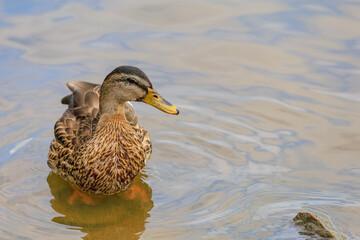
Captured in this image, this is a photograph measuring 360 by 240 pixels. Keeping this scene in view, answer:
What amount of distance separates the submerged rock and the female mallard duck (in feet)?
5.17

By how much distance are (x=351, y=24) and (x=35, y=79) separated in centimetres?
504

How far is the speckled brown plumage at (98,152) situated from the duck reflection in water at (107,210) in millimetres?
149

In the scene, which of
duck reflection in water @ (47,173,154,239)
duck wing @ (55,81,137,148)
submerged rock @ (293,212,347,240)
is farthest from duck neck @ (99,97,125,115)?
submerged rock @ (293,212,347,240)

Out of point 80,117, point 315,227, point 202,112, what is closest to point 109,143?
point 80,117

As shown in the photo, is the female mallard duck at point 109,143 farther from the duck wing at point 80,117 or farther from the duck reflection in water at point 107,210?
the duck reflection in water at point 107,210

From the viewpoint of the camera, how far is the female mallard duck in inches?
230

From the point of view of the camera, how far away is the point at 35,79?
836 cm

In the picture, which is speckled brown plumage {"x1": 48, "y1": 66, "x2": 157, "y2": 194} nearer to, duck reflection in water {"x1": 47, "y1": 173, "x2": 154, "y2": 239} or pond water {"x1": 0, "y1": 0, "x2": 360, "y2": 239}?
duck reflection in water {"x1": 47, "y1": 173, "x2": 154, "y2": 239}

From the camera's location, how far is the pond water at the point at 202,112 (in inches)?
228

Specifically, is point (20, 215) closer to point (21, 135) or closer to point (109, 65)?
point (21, 135)

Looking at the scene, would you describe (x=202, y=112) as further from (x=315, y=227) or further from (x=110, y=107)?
(x=315, y=227)

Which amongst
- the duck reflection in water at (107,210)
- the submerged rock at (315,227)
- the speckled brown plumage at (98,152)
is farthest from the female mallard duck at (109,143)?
the submerged rock at (315,227)

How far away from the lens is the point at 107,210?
6.06 m

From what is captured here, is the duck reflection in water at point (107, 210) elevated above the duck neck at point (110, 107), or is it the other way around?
the duck neck at point (110, 107)
